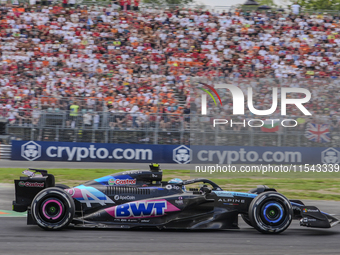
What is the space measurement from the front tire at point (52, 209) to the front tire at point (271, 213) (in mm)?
2779

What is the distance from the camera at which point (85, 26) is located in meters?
21.6

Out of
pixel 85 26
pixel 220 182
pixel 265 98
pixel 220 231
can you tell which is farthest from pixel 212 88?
pixel 85 26

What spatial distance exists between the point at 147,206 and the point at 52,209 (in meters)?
1.41

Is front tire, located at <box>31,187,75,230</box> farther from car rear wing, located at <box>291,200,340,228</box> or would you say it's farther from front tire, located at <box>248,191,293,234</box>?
car rear wing, located at <box>291,200,340,228</box>

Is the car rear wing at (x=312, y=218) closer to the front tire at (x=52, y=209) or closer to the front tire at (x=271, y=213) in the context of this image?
the front tire at (x=271, y=213)

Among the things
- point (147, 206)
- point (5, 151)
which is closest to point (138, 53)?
point (5, 151)

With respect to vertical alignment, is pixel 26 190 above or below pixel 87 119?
below

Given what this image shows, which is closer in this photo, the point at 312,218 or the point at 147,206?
the point at 147,206

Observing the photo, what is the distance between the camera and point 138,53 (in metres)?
20.5

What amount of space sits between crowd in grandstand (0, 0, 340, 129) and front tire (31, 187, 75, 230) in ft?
30.7

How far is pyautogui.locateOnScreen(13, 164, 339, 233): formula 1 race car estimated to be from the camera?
22.5 feet

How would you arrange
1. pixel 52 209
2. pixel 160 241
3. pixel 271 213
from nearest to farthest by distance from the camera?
pixel 160 241 → pixel 52 209 → pixel 271 213

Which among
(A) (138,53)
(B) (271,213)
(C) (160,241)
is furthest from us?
(A) (138,53)

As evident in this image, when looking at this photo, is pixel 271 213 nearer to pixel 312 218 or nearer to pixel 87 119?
pixel 312 218
